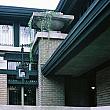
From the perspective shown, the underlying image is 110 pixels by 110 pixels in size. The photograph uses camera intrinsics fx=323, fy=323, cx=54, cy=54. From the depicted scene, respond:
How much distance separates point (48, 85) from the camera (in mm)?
9102

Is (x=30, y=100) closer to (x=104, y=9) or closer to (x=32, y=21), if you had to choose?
(x=32, y=21)

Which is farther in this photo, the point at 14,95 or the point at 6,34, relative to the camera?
the point at 6,34

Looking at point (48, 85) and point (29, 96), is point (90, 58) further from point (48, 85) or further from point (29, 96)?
point (29, 96)

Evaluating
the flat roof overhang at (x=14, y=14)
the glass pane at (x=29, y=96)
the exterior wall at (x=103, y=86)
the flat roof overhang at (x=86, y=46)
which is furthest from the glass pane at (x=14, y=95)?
the exterior wall at (x=103, y=86)

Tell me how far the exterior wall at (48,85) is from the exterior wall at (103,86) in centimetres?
124

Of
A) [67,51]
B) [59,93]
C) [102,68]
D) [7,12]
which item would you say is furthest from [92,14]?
[7,12]

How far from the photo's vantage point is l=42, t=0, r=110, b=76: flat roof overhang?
4.71 meters

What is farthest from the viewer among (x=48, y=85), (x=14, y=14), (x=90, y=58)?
(x=14, y=14)

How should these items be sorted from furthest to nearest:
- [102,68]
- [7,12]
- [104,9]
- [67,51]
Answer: [7,12]
[102,68]
[67,51]
[104,9]

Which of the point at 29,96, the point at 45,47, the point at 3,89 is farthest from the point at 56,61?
the point at 29,96

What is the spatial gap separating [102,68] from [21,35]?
517 cm

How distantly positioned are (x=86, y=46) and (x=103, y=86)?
2407 mm

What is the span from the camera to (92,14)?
15.9 ft

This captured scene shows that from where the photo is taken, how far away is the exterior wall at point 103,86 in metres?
7.75
